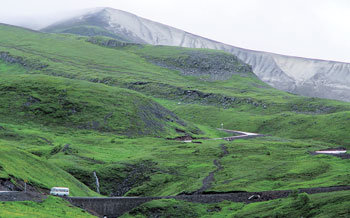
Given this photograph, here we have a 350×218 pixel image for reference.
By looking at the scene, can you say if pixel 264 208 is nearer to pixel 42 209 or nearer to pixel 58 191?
pixel 58 191

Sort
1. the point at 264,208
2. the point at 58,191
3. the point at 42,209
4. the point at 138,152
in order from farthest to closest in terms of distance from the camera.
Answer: the point at 138,152 → the point at 58,191 → the point at 264,208 → the point at 42,209

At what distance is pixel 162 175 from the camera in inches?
4114

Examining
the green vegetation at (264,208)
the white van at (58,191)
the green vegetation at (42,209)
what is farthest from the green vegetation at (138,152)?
the white van at (58,191)

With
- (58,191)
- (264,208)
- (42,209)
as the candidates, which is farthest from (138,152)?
(42,209)

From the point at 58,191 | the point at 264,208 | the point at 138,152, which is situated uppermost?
the point at 264,208

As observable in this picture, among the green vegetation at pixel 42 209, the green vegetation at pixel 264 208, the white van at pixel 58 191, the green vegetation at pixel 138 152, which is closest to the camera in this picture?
the green vegetation at pixel 42 209

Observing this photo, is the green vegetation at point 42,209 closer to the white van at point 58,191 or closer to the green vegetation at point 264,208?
the white van at point 58,191

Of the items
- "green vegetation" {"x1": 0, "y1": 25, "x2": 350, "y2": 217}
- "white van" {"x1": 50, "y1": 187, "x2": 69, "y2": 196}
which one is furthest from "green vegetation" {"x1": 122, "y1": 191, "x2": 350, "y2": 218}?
"white van" {"x1": 50, "y1": 187, "x2": 69, "y2": 196}

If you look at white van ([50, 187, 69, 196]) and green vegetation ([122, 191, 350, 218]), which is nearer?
green vegetation ([122, 191, 350, 218])

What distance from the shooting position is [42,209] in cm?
6006

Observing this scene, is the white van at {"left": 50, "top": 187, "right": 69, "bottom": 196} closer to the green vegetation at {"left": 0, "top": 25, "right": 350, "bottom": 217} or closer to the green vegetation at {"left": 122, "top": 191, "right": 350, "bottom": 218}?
the green vegetation at {"left": 0, "top": 25, "right": 350, "bottom": 217}

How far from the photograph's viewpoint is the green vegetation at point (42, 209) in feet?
177

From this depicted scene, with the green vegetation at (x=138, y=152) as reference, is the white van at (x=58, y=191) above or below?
above

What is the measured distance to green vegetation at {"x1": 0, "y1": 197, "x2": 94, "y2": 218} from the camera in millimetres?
54000
